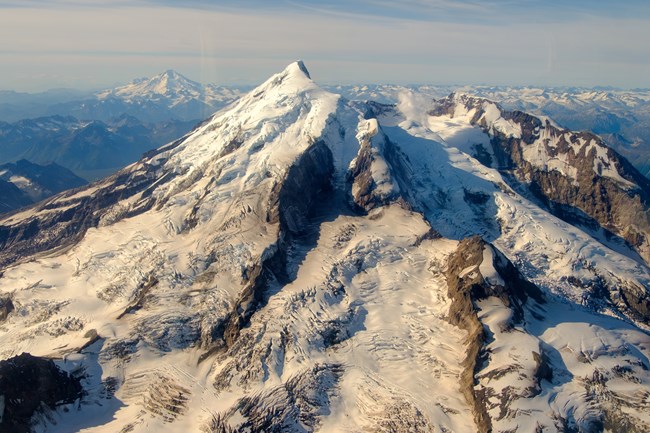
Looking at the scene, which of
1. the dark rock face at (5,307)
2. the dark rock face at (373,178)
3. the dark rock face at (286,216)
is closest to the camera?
the dark rock face at (286,216)

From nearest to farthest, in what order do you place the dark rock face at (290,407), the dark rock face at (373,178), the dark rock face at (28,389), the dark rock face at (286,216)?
the dark rock face at (28,389), the dark rock face at (290,407), the dark rock face at (286,216), the dark rock face at (373,178)

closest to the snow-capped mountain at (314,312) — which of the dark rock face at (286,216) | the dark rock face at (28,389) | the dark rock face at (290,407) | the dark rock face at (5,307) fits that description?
the dark rock face at (290,407)

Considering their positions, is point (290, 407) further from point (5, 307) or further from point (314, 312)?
point (5, 307)

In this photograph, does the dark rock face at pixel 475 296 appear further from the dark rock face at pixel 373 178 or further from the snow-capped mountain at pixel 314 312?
the dark rock face at pixel 373 178

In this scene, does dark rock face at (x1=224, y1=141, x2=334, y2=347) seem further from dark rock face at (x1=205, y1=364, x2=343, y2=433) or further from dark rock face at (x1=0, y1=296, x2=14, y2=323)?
dark rock face at (x1=0, y1=296, x2=14, y2=323)

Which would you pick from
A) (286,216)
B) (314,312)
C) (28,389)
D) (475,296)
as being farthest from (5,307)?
(475,296)

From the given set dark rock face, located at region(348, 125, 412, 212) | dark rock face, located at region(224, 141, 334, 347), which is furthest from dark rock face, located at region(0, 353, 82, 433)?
dark rock face, located at region(348, 125, 412, 212)
